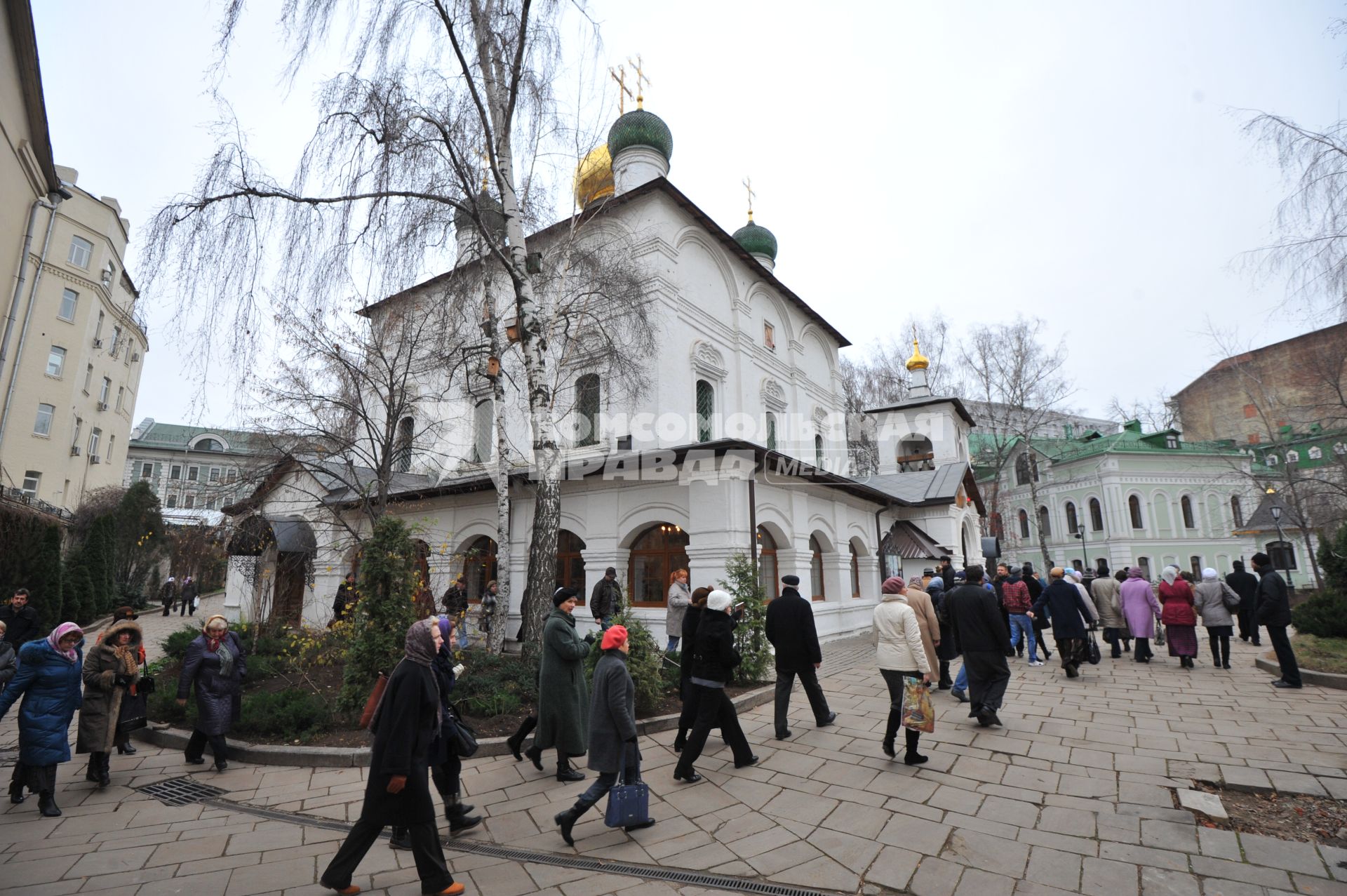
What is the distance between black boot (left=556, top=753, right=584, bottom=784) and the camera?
5.46 m

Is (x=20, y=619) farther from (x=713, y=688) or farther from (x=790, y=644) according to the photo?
(x=790, y=644)

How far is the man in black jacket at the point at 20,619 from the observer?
293 inches

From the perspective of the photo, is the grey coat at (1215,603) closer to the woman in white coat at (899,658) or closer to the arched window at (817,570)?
the woman in white coat at (899,658)

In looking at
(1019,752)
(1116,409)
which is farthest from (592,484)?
(1116,409)

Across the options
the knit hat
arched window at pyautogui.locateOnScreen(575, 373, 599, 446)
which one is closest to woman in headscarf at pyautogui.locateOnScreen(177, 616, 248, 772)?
the knit hat

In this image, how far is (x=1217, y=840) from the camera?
4.00 meters

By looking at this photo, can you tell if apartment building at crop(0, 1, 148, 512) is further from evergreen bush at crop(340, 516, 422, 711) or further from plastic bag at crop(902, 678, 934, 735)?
plastic bag at crop(902, 678, 934, 735)

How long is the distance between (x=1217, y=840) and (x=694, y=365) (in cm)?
1401

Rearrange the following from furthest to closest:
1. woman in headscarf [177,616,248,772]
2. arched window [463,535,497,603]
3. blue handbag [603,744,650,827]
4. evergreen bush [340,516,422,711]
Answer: arched window [463,535,497,603] → evergreen bush [340,516,422,711] → woman in headscarf [177,616,248,772] → blue handbag [603,744,650,827]

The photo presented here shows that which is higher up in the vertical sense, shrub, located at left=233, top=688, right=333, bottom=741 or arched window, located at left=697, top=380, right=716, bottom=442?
arched window, located at left=697, top=380, right=716, bottom=442

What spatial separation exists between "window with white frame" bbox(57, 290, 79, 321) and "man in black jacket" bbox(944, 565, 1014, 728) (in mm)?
35166

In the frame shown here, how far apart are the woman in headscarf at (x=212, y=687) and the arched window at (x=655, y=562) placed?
301 inches

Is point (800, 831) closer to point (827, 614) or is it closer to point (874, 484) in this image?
point (827, 614)

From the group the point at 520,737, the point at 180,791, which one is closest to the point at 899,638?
the point at 520,737
